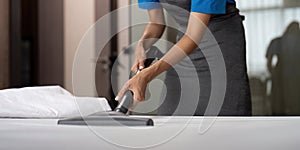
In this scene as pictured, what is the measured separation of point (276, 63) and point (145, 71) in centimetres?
212

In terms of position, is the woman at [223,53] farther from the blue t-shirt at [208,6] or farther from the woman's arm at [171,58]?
the woman's arm at [171,58]

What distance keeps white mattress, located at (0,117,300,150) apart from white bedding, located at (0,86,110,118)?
0.21 metres

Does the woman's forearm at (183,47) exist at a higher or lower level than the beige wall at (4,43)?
higher

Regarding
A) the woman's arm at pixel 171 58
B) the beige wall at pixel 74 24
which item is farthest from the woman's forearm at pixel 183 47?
the beige wall at pixel 74 24

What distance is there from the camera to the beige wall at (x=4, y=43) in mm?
2960

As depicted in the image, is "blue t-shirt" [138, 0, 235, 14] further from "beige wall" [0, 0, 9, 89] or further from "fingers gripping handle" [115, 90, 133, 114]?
"beige wall" [0, 0, 9, 89]

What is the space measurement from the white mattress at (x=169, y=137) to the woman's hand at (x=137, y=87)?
10 centimetres

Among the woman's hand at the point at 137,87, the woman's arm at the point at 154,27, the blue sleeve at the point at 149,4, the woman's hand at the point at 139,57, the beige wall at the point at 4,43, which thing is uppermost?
the blue sleeve at the point at 149,4

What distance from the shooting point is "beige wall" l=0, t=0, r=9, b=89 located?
2960 mm

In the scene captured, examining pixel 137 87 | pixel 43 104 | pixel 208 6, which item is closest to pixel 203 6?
pixel 208 6

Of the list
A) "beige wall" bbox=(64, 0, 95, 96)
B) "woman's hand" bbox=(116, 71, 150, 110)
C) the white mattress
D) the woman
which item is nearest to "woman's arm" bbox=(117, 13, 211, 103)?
"woman's hand" bbox=(116, 71, 150, 110)

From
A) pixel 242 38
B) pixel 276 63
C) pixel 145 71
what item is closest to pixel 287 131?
pixel 145 71

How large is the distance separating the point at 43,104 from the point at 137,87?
0.94 ft

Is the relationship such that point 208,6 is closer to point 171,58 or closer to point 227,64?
point 171,58
